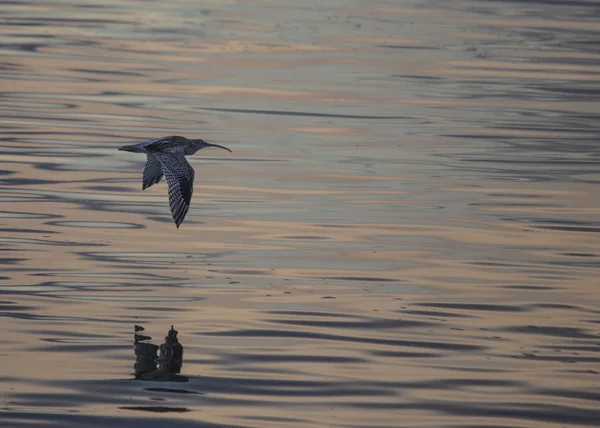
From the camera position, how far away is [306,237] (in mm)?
14047

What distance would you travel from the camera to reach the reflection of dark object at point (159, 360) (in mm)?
9867

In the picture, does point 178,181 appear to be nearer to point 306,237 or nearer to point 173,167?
point 173,167

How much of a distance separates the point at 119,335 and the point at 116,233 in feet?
10.9

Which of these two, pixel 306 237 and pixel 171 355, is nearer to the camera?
pixel 171 355

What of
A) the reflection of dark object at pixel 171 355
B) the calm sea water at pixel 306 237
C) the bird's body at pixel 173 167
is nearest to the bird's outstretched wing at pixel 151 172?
the bird's body at pixel 173 167

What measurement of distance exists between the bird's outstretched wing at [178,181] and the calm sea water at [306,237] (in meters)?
0.45

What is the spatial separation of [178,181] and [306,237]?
138cm

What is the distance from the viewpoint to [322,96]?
74.4ft

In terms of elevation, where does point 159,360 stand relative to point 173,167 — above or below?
below

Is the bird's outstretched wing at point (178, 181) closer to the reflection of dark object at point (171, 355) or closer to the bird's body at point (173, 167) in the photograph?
the bird's body at point (173, 167)

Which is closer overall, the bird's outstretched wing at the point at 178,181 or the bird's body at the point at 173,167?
the bird's outstretched wing at the point at 178,181

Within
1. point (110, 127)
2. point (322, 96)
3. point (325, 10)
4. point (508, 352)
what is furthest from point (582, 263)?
point (325, 10)

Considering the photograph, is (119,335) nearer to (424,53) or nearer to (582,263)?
(582,263)

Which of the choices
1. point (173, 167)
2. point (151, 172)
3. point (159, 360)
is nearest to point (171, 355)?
point (159, 360)
